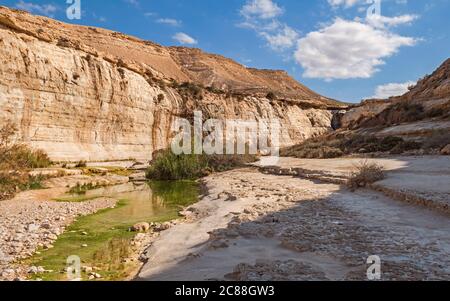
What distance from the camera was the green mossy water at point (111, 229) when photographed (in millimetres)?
5422

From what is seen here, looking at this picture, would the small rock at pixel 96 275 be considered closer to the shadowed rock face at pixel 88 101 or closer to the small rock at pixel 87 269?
the small rock at pixel 87 269

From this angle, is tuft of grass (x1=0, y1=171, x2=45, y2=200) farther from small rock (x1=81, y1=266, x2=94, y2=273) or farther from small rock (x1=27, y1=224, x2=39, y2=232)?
small rock (x1=81, y1=266, x2=94, y2=273)

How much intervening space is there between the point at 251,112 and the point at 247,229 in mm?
38150

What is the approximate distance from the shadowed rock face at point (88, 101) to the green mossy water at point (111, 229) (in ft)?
34.5

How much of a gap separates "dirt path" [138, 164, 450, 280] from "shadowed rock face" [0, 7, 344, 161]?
18086 mm

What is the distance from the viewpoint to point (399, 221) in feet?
19.9

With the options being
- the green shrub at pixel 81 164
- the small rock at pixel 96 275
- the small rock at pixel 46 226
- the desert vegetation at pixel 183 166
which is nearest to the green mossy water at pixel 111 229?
the small rock at pixel 96 275

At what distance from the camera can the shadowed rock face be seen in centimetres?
2214

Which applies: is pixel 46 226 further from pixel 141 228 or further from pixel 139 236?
pixel 139 236

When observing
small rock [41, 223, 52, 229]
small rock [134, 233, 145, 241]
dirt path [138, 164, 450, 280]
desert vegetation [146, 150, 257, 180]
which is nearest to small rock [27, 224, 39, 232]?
small rock [41, 223, 52, 229]

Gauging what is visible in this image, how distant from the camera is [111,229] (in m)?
8.03

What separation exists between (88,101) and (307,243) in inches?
971

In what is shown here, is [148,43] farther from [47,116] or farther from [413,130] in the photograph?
[413,130]
